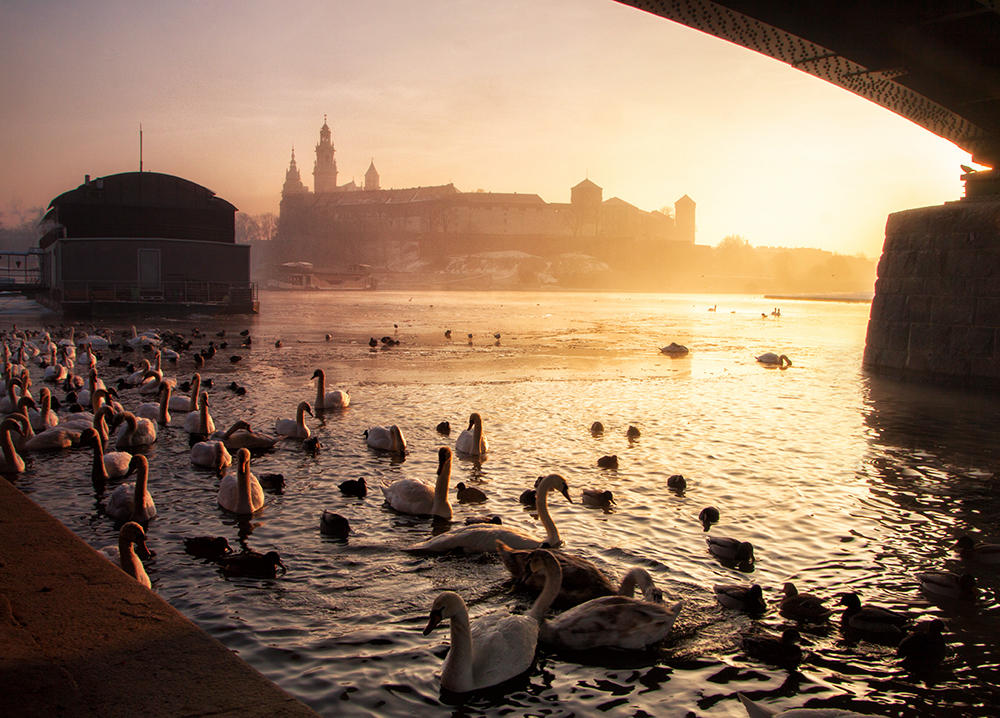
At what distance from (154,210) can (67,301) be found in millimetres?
9233

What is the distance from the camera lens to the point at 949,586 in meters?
5.93

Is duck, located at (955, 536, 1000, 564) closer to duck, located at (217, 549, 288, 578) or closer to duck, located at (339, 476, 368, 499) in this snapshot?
duck, located at (339, 476, 368, 499)

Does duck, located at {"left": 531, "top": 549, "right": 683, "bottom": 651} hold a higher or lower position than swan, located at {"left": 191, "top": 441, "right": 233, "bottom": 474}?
lower

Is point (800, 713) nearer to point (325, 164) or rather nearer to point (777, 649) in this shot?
point (777, 649)

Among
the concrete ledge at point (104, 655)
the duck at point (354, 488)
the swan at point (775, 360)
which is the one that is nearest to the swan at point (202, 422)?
the duck at point (354, 488)

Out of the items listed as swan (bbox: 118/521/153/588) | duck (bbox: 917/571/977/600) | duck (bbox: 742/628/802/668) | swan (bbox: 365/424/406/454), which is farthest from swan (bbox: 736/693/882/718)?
swan (bbox: 365/424/406/454)

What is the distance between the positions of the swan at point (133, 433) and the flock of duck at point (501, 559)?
0.04ft

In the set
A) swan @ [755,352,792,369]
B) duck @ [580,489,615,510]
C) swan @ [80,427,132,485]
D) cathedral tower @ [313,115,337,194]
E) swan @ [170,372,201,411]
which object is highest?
cathedral tower @ [313,115,337,194]

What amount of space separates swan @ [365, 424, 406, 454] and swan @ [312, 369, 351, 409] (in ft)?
10.1

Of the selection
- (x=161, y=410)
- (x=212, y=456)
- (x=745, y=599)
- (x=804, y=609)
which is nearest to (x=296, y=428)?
(x=212, y=456)

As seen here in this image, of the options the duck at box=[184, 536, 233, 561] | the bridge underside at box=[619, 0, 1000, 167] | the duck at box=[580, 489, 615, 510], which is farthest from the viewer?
the bridge underside at box=[619, 0, 1000, 167]

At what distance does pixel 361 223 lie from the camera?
13662cm

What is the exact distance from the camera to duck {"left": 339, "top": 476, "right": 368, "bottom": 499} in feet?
27.2

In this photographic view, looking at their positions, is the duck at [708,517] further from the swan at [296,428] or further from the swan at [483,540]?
the swan at [296,428]
